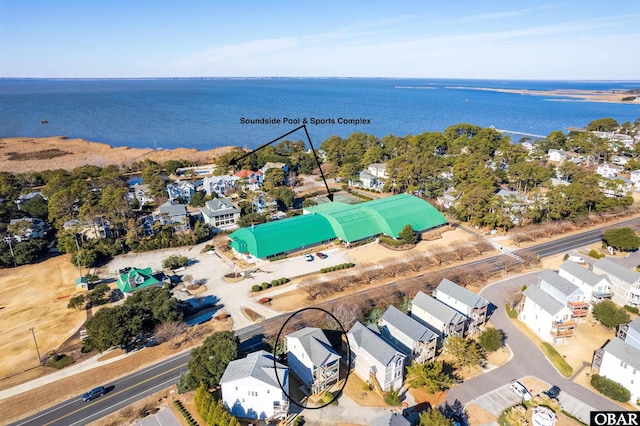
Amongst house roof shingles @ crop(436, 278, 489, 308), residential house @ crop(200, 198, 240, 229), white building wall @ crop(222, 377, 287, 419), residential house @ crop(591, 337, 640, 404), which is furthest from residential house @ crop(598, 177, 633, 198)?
white building wall @ crop(222, 377, 287, 419)

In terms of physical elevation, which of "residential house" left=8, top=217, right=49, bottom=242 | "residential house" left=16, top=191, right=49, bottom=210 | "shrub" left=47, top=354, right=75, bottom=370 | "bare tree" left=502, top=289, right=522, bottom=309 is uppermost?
"residential house" left=16, top=191, right=49, bottom=210

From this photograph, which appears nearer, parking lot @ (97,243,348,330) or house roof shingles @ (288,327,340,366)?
house roof shingles @ (288,327,340,366)

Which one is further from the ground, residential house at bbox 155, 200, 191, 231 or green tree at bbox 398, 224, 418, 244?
residential house at bbox 155, 200, 191, 231

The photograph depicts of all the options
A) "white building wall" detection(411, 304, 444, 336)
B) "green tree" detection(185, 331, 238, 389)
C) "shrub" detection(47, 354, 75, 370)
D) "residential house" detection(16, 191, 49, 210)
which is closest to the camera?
"green tree" detection(185, 331, 238, 389)

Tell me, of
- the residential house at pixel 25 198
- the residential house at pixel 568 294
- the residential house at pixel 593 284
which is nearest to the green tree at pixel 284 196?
the residential house at pixel 25 198

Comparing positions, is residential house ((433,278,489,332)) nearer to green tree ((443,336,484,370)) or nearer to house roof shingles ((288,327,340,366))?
green tree ((443,336,484,370))

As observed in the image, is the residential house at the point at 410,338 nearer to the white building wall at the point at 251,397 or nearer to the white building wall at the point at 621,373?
the white building wall at the point at 251,397

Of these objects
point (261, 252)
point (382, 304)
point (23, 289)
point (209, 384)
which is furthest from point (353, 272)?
point (23, 289)

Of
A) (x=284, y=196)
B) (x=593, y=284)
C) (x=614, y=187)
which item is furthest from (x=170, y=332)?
(x=614, y=187)

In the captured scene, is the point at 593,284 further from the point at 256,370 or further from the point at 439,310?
the point at 256,370

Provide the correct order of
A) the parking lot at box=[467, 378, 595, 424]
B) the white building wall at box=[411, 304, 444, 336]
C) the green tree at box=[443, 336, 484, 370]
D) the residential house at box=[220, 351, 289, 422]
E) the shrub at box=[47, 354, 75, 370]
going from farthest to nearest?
the white building wall at box=[411, 304, 444, 336] → the shrub at box=[47, 354, 75, 370] → the green tree at box=[443, 336, 484, 370] → the parking lot at box=[467, 378, 595, 424] → the residential house at box=[220, 351, 289, 422]
